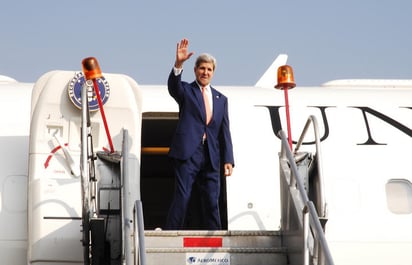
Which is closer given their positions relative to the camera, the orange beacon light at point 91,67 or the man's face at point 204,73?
the orange beacon light at point 91,67

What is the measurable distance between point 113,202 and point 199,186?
3.26ft

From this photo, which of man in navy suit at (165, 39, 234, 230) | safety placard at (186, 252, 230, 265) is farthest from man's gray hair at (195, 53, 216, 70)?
safety placard at (186, 252, 230, 265)

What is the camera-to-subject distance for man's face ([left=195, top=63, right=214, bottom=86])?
8984mm

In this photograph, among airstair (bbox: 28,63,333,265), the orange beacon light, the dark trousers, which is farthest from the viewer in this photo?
the dark trousers

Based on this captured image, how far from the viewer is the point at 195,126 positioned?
909 cm

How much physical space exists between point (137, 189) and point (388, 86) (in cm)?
531

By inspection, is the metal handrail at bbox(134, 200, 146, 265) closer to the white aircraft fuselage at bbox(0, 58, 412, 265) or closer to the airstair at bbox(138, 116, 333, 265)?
the airstair at bbox(138, 116, 333, 265)

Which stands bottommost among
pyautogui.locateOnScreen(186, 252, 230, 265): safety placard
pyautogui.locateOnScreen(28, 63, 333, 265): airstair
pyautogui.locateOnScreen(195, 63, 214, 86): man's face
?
pyautogui.locateOnScreen(186, 252, 230, 265): safety placard

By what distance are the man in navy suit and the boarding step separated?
18.7 inches

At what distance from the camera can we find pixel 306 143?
1062 centimetres

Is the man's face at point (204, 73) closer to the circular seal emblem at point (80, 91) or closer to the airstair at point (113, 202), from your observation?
the airstair at point (113, 202)

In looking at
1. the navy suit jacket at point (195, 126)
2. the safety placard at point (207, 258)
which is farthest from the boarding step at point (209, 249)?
the navy suit jacket at point (195, 126)

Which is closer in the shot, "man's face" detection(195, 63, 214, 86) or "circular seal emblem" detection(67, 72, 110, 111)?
"man's face" detection(195, 63, 214, 86)

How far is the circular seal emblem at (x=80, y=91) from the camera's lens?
31.0ft
